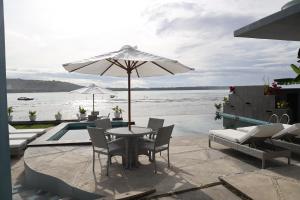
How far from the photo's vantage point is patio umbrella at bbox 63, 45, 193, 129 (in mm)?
5436

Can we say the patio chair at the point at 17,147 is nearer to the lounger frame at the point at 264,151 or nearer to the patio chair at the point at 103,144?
the patio chair at the point at 103,144

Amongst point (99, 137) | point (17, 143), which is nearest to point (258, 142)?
point (99, 137)

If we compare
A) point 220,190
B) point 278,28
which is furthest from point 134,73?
point 278,28

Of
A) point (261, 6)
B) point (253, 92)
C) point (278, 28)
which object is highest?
point (261, 6)

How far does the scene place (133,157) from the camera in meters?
5.91

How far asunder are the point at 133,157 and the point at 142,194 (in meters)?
1.68

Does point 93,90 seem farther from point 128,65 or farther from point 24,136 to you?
point 128,65

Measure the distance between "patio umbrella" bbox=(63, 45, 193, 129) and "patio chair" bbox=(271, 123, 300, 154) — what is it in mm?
2838

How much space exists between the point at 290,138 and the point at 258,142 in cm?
109

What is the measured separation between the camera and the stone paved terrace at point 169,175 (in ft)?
14.6

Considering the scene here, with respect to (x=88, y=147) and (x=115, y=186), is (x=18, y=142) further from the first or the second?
(x=115, y=186)

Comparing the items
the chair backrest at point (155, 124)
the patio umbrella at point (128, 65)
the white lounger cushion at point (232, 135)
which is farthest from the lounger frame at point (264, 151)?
the patio umbrella at point (128, 65)

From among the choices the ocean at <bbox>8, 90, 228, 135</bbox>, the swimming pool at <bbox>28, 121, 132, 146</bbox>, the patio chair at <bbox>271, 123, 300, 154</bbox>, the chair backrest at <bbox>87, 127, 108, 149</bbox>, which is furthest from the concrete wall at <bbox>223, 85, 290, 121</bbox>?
the chair backrest at <bbox>87, 127, 108, 149</bbox>

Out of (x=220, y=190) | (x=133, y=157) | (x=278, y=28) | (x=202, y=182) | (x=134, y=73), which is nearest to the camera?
(x=278, y=28)
